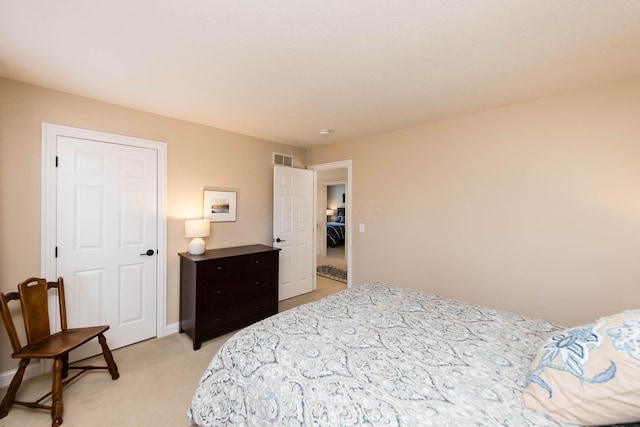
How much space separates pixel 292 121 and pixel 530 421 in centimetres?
291

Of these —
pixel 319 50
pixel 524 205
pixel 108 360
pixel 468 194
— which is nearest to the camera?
pixel 319 50

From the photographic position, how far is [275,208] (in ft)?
12.3

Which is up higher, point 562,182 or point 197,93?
point 197,93

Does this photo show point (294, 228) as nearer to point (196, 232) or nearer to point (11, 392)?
point (196, 232)

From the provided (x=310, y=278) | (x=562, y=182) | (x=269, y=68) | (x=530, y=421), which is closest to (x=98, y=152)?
(x=269, y=68)

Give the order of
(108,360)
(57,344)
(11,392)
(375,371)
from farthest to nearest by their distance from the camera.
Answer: (108,360) → (57,344) → (11,392) → (375,371)

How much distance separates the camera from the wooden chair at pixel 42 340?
5.60 ft

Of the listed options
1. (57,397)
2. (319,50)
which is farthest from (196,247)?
(319,50)

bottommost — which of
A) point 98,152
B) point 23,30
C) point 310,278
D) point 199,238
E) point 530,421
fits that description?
point 310,278

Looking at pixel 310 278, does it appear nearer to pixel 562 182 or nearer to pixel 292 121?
pixel 292 121

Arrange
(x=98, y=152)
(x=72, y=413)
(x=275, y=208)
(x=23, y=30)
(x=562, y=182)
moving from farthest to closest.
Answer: (x=275, y=208)
(x=98, y=152)
(x=562, y=182)
(x=72, y=413)
(x=23, y=30)

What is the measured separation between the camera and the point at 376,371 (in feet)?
3.77

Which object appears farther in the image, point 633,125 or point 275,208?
point 275,208

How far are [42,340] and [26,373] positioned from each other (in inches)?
20.8
